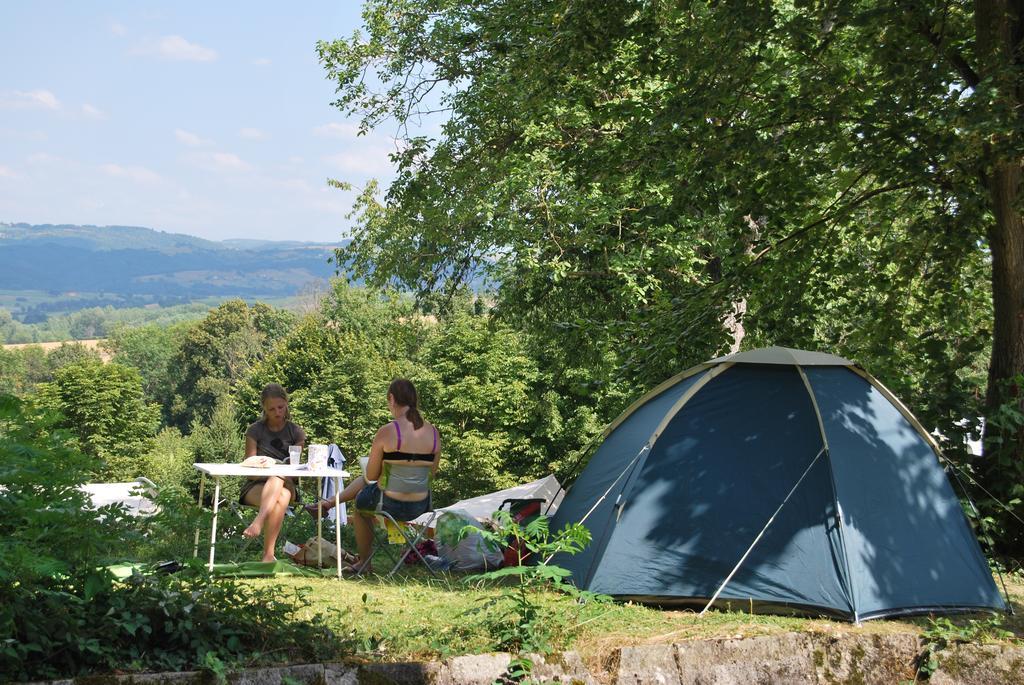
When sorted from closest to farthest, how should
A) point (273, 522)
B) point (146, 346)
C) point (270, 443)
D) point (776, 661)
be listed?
point (776, 661)
point (273, 522)
point (270, 443)
point (146, 346)

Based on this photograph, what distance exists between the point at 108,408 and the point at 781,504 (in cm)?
4836

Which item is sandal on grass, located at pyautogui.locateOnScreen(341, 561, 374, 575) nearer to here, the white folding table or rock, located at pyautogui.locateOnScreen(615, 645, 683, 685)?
the white folding table

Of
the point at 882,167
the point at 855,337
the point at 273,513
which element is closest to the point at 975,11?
the point at 882,167

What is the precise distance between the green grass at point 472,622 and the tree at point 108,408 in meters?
44.5

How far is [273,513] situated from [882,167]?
573 centimetres

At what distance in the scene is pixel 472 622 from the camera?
5555 mm

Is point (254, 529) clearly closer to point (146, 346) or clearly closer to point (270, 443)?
point (270, 443)

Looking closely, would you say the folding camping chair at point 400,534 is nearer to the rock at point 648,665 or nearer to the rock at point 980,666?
the rock at point 648,665

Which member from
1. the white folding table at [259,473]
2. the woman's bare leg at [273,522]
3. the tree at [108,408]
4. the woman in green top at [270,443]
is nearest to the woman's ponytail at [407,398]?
the white folding table at [259,473]

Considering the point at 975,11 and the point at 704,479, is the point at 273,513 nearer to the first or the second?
the point at 704,479

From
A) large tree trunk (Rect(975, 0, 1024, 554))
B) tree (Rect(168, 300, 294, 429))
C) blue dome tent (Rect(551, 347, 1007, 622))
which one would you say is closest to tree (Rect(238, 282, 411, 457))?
large tree trunk (Rect(975, 0, 1024, 554))

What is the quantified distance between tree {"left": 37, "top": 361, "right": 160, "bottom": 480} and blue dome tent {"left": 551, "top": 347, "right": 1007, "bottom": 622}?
44.9 meters

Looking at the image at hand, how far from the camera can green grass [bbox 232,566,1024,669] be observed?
5277 millimetres

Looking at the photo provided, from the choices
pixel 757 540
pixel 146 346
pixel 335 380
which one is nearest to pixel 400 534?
pixel 757 540
